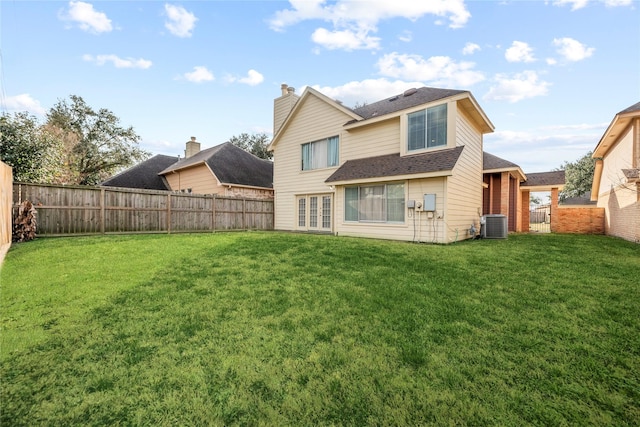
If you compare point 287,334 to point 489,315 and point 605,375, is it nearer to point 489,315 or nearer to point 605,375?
point 489,315

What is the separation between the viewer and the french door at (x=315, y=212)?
531 inches

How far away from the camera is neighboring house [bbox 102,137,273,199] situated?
17.2 metres

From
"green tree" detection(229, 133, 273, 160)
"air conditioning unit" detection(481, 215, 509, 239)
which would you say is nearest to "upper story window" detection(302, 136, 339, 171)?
"air conditioning unit" detection(481, 215, 509, 239)

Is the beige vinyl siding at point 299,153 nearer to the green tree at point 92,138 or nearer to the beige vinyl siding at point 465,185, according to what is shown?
the beige vinyl siding at point 465,185

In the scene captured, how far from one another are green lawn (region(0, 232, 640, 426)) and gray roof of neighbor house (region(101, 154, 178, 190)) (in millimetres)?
17596

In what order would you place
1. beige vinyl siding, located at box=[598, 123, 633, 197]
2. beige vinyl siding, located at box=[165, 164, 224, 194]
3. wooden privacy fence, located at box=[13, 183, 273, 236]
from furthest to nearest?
beige vinyl siding, located at box=[165, 164, 224, 194], beige vinyl siding, located at box=[598, 123, 633, 197], wooden privacy fence, located at box=[13, 183, 273, 236]

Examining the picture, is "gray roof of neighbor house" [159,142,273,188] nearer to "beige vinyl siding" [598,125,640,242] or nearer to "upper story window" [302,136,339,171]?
"upper story window" [302,136,339,171]

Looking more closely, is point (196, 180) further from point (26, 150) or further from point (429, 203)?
point (429, 203)

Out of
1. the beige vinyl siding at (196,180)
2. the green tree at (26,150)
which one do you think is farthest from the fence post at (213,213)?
the green tree at (26,150)

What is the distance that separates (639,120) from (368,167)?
9.53 meters

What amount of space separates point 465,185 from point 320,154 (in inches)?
272

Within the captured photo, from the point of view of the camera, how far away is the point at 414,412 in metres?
2.02

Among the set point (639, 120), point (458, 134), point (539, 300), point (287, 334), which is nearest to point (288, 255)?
point (287, 334)

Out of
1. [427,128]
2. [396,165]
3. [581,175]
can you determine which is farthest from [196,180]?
[581,175]
